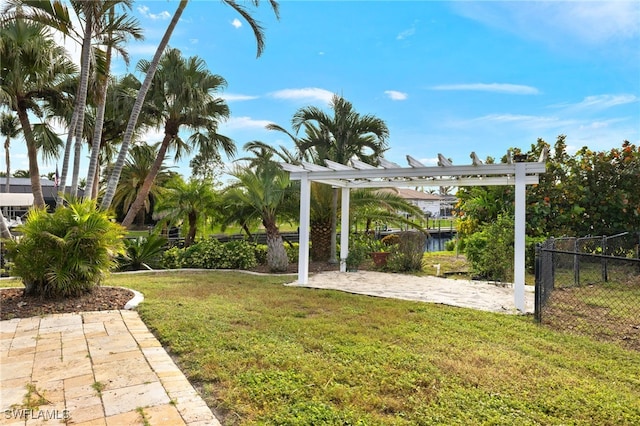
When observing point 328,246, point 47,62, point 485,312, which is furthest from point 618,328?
point 47,62

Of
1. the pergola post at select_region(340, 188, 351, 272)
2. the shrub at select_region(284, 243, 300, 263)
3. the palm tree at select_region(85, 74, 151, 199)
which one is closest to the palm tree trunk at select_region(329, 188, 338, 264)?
the shrub at select_region(284, 243, 300, 263)

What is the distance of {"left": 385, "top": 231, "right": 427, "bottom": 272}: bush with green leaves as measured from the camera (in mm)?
10859

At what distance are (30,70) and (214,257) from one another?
19.9 feet

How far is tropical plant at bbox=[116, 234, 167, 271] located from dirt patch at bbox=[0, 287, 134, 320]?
12.0ft

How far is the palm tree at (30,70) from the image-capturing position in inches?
306

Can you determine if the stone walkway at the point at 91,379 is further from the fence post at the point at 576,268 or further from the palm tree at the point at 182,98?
the fence post at the point at 576,268

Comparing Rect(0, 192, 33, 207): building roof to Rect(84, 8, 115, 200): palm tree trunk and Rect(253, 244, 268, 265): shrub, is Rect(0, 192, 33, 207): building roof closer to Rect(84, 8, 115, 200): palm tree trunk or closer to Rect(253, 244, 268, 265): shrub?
Rect(84, 8, 115, 200): palm tree trunk

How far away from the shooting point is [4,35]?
771 centimetres

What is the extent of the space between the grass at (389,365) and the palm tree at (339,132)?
706cm

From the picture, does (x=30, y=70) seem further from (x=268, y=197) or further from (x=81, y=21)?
(x=268, y=197)

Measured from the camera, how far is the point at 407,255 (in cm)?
1091

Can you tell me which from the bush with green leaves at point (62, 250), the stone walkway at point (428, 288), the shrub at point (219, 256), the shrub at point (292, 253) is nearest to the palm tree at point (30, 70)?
the bush with green leaves at point (62, 250)

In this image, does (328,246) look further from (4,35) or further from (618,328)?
(4,35)

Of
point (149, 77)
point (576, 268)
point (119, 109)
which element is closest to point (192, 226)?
point (119, 109)
